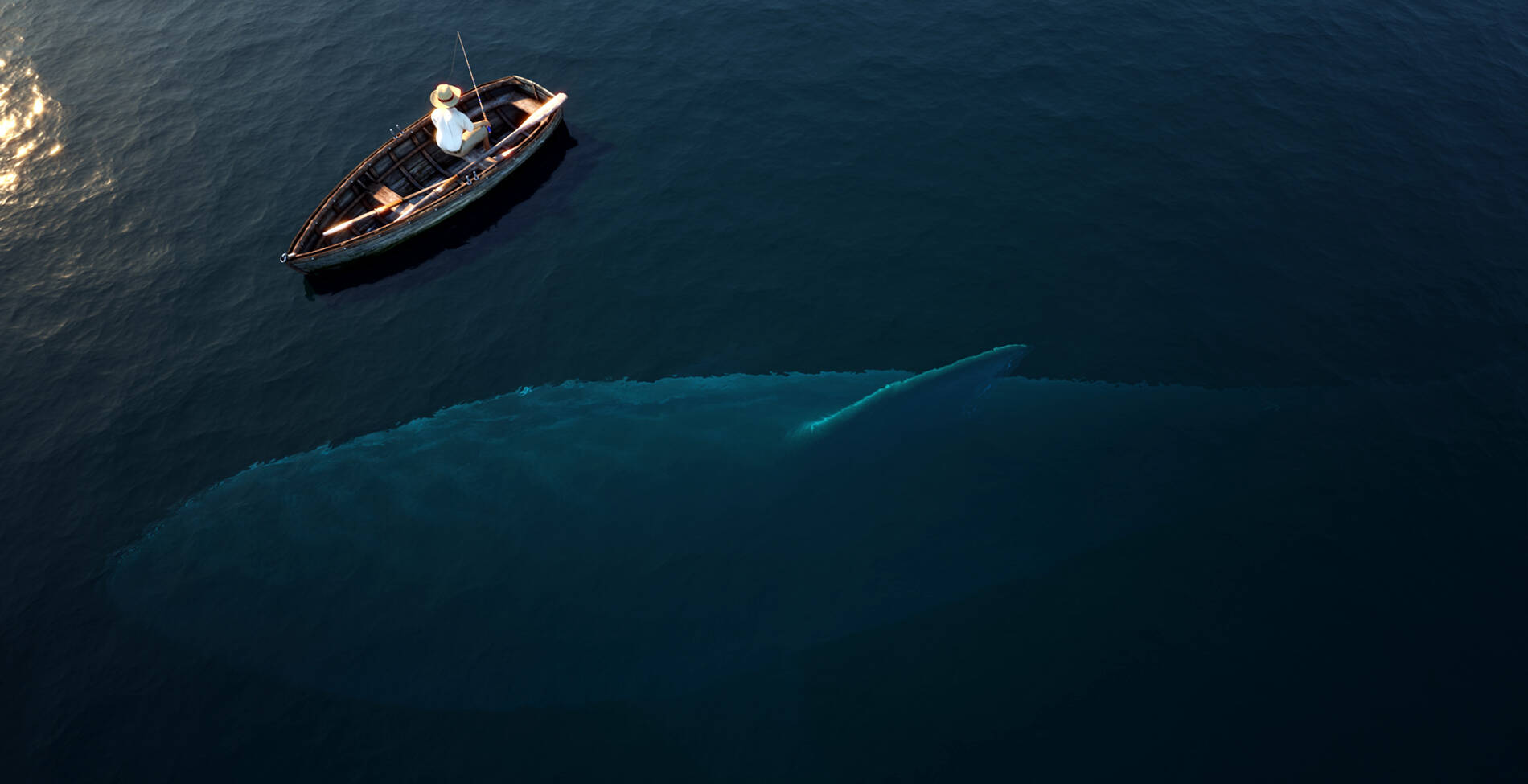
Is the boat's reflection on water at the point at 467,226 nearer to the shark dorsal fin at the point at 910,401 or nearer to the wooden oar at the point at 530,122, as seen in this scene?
the wooden oar at the point at 530,122

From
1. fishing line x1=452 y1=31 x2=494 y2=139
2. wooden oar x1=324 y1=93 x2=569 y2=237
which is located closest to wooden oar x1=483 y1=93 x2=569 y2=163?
wooden oar x1=324 y1=93 x2=569 y2=237

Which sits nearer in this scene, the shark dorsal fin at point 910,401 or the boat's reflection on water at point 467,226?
the shark dorsal fin at point 910,401

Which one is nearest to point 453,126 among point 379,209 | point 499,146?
point 499,146

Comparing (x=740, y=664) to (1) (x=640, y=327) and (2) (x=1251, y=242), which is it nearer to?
(1) (x=640, y=327)

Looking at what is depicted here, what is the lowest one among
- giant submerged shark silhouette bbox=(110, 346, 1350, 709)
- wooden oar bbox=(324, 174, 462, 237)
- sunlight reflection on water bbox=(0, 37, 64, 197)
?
giant submerged shark silhouette bbox=(110, 346, 1350, 709)

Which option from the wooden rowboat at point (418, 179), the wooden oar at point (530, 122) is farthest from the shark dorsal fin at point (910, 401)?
the wooden oar at point (530, 122)

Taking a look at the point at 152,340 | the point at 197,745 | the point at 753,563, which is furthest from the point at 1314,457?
the point at 152,340

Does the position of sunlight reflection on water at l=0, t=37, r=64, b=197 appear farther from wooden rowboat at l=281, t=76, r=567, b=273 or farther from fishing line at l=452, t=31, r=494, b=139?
fishing line at l=452, t=31, r=494, b=139
